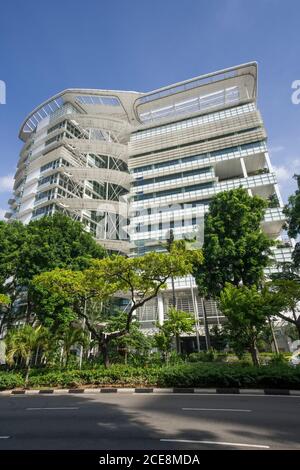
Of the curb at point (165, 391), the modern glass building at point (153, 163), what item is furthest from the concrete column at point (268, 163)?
the curb at point (165, 391)

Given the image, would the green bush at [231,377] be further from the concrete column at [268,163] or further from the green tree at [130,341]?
the concrete column at [268,163]

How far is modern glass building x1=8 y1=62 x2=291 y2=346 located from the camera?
110 ft

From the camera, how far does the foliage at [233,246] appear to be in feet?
62.3

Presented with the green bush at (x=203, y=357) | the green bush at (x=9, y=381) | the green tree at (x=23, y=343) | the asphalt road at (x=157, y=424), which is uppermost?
the green tree at (x=23, y=343)

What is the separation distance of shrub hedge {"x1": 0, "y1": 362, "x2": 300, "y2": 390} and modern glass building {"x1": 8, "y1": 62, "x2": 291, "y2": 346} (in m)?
16.1

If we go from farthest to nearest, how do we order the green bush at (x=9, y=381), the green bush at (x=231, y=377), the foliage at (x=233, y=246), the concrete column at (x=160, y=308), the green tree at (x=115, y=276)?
1. the concrete column at (x=160, y=308)
2. the foliage at (x=233, y=246)
3. the green bush at (x=9, y=381)
4. the green tree at (x=115, y=276)
5. the green bush at (x=231, y=377)

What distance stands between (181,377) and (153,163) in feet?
109

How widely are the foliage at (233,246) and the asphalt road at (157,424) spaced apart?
1042 cm

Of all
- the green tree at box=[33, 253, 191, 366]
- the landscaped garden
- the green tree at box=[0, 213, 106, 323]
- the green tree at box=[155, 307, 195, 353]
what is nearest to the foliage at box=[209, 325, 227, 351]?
the landscaped garden

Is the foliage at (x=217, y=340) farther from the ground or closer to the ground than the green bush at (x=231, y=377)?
farther from the ground

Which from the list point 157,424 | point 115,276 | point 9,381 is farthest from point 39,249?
point 157,424
